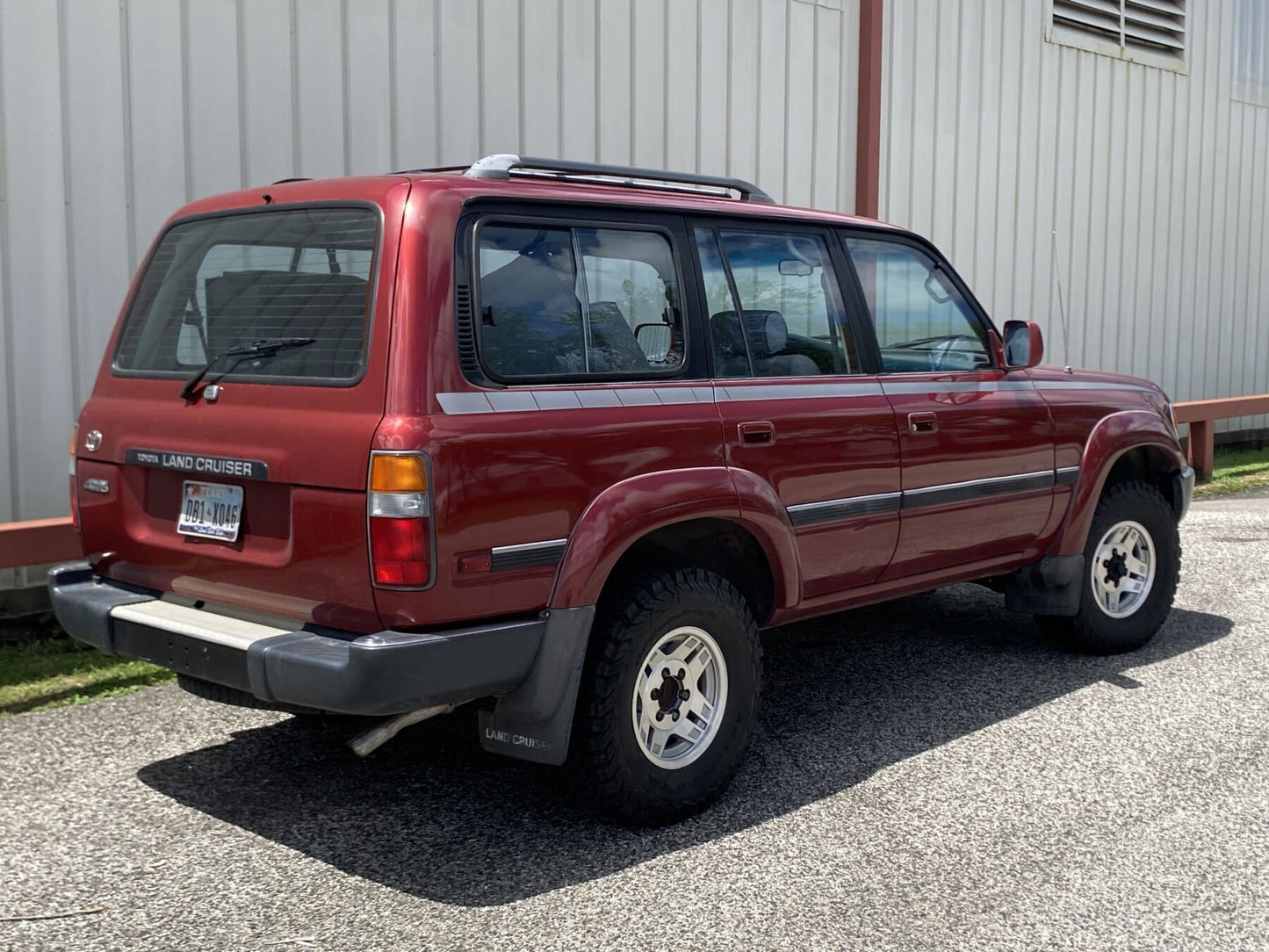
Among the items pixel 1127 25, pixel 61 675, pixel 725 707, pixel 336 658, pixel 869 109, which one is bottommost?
pixel 61 675

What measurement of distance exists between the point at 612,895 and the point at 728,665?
92 cm

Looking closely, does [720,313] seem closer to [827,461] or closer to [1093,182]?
[827,461]

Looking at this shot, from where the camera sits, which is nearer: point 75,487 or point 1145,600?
point 75,487

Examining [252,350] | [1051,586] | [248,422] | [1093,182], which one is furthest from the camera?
[1093,182]

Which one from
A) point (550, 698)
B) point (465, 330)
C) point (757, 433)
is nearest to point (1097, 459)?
point (757, 433)

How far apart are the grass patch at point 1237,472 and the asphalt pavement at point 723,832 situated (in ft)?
19.9

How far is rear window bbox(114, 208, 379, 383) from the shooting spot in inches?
146

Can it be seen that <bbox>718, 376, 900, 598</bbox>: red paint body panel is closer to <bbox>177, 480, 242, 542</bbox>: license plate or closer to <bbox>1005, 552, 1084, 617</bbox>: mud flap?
<bbox>1005, 552, 1084, 617</bbox>: mud flap

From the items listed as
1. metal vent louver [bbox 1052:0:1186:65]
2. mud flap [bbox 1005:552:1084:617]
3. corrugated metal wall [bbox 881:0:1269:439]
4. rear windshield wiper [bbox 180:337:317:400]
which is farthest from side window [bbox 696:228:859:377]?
metal vent louver [bbox 1052:0:1186:65]

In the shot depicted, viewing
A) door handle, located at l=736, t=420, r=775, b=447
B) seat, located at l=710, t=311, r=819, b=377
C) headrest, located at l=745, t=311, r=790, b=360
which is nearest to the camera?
door handle, located at l=736, t=420, r=775, b=447

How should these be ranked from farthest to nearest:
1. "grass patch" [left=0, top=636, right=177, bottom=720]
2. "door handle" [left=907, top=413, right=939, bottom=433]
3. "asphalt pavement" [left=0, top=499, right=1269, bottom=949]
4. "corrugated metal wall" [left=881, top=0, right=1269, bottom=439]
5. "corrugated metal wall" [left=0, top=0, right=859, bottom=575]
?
"corrugated metal wall" [left=881, top=0, right=1269, bottom=439] < "corrugated metal wall" [left=0, top=0, right=859, bottom=575] < "grass patch" [left=0, top=636, right=177, bottom=720] < "door handle" [left=907, top=413, right=939, bottom=433] < "asphalt pavement" [left=0, top=499, right=1269, bottom=949]

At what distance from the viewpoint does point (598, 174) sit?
452 centimetres

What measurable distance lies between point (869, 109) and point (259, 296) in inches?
272

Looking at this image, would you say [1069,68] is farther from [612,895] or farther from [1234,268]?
[612,895]
